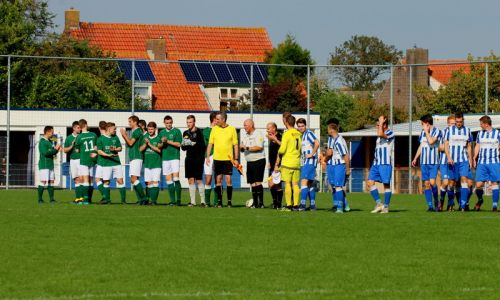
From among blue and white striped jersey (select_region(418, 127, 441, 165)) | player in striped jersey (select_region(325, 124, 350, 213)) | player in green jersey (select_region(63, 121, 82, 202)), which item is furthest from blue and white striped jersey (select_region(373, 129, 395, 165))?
player in green jersey (select_region(63, 121, 82, 202))

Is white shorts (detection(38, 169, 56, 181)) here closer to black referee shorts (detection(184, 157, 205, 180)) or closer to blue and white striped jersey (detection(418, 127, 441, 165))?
black referee shorts (detection(184, 157, 205, 180))

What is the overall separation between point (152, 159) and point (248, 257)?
12.7 m

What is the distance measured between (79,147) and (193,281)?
15800mm

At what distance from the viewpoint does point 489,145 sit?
77.0 ft

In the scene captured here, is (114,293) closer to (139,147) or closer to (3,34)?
(139,147)

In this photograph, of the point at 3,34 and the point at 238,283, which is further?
the point at 3,34

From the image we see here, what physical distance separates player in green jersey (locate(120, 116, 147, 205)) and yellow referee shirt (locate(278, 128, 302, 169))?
4061 millimetres

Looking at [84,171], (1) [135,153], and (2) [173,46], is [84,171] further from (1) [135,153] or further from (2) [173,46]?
(2) [173,46]

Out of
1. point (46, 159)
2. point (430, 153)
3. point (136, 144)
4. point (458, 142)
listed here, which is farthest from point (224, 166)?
point (458, 142)

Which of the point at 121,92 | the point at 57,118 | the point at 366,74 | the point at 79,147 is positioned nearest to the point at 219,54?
the point at 366,74

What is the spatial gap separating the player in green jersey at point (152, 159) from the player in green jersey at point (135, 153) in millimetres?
228

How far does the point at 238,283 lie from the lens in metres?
11.1

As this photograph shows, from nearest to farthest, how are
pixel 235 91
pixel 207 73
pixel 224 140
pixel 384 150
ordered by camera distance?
pixel 384 150, pixel 224 140, pixel 207 73, pixel 235 91

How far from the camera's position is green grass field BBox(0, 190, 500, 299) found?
35.1 ft
